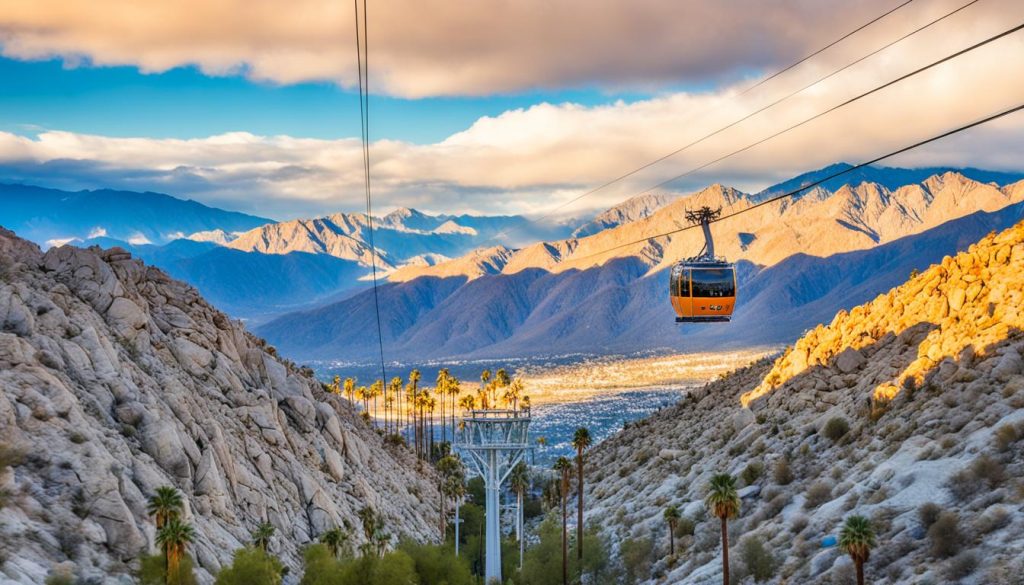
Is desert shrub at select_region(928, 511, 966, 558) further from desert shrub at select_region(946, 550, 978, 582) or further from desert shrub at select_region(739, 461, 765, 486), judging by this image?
desert shrub at select_region(739, 461, 765, 486)

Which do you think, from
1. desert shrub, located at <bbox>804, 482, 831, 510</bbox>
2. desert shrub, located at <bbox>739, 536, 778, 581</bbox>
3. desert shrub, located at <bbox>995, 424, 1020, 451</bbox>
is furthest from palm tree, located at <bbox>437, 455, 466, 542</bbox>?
desert shrub, located at <bbox>995, 424, 1020, 451</bbox>

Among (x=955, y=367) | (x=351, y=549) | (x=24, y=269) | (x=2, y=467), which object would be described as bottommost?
(x=351, y=549)

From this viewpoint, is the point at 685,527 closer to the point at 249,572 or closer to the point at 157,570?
the point at 249,572

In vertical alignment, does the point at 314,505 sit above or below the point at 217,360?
below

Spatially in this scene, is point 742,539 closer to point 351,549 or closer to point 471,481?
point 351,549

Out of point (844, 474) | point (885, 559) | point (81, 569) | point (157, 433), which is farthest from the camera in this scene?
point (844, 474)

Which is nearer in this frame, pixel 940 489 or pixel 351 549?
pixel 940 489

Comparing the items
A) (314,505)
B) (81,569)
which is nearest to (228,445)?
(314,505)

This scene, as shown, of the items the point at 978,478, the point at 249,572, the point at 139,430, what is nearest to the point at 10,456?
the point at 139,430
